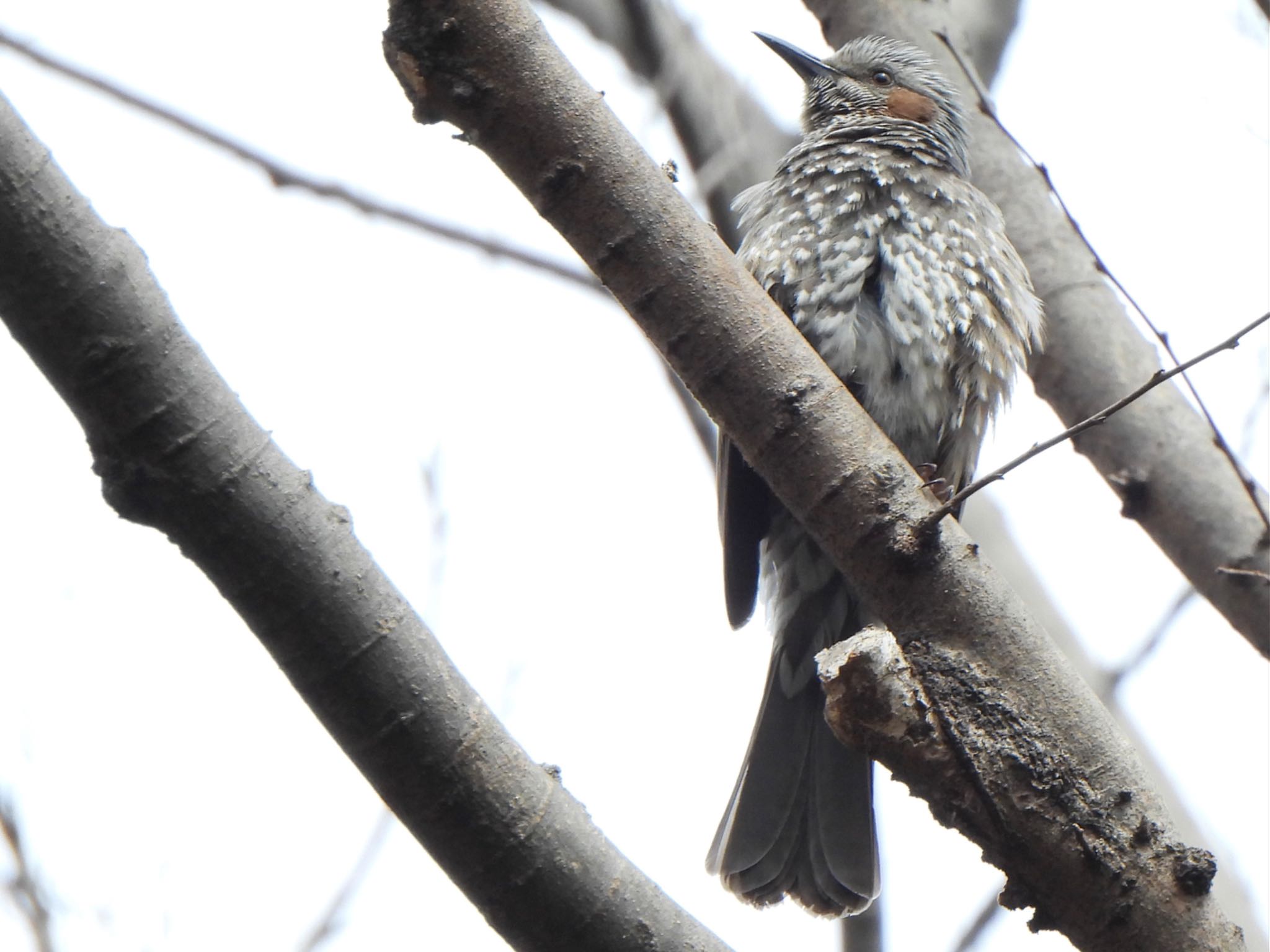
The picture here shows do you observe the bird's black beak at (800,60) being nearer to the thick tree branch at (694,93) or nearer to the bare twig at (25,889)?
the thick tree branch at (694,93)

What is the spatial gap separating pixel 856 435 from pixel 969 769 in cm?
55

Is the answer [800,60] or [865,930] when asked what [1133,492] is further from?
[800,60]

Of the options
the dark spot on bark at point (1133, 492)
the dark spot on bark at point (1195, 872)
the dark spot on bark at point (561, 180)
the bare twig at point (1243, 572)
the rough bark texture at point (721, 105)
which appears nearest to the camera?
the dark spot on bark at point (1195, 872)

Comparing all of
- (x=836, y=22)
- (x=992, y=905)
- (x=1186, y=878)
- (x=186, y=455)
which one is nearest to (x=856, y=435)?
(x=1186, y=878)

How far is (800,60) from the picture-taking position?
4770 millimetres

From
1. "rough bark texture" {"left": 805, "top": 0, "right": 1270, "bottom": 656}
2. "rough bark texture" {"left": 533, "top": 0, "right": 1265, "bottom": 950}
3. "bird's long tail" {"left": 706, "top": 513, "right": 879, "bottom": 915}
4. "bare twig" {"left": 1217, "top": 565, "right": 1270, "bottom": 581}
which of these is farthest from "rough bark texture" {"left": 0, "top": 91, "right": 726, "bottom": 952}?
"rough bark texture" {"left": 533, "top": 0, "right": 1265, "bottom": 950}

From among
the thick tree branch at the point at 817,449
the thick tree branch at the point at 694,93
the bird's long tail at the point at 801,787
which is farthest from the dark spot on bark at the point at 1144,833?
the thick tree branch at the point at 694,93

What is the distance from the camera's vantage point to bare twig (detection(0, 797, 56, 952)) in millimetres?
2715

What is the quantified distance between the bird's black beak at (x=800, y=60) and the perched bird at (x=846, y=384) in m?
1.00

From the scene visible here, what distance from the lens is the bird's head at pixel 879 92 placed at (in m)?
4.20

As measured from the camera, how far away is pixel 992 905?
122 inches

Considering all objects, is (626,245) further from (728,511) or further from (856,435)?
(728,511)

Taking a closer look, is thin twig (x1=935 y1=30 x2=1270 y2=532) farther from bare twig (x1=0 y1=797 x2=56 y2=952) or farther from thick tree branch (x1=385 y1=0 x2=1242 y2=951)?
bare twig (x1=0 y1=797 x2=56 y2=952)

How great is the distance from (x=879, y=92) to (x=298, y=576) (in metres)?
3.53
